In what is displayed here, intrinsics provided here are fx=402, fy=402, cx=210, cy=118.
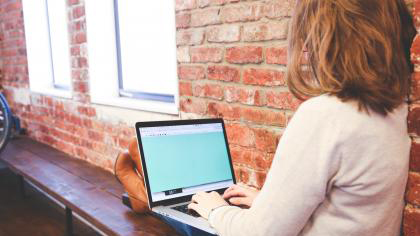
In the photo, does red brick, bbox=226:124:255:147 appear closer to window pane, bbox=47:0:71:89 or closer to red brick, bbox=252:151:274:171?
red brick, bbox=252:151:274:171

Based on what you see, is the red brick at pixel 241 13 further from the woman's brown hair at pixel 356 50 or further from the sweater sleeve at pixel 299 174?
the sweater sleeve at pixel 299 174

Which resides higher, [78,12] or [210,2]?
[78,12]

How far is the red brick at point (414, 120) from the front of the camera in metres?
1.02

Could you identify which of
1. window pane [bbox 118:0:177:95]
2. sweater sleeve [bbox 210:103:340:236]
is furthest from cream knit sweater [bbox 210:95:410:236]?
window pane [bbox 118:0:177:95]

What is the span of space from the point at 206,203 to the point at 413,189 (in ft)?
1.88

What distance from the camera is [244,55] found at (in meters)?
1.58

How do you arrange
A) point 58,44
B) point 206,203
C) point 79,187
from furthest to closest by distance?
point 58,44 < point 79,187 < point 206,203

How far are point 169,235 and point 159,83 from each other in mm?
1174

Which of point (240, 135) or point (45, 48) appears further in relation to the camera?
point (45, 48)

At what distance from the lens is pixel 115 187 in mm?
2180

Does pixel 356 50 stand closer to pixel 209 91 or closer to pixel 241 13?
pixel 241 13

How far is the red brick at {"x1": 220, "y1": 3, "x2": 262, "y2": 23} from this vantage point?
150 cm

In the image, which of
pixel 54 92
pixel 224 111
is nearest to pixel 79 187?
pixel 224 111

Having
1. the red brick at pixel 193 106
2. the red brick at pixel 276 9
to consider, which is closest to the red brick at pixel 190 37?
the red brick at pixel 193 106
